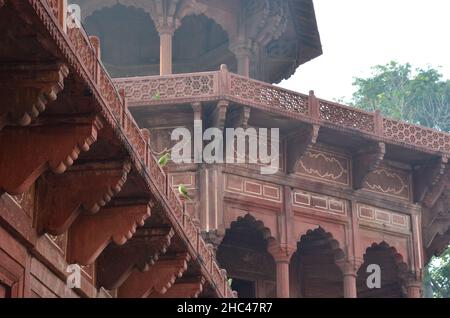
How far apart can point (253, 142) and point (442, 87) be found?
24564mm

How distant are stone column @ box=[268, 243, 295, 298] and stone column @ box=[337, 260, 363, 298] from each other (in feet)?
4.25

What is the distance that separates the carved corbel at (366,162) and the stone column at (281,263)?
205 cm

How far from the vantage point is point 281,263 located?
1945cm

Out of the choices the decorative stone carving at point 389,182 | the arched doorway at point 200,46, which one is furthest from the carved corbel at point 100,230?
the arched doorway at point 200,46

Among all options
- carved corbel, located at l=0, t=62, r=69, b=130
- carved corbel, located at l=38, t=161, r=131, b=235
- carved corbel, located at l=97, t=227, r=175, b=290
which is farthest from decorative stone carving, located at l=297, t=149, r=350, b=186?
carved corbel, located at l=0, t=62, r=69, b=130

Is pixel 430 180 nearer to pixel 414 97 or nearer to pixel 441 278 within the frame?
pixel 441 278

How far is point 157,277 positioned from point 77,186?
2938 mm

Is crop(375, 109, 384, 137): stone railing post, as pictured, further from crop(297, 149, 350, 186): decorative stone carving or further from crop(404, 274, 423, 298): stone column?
crop(404, 274, 423, 298): stone column

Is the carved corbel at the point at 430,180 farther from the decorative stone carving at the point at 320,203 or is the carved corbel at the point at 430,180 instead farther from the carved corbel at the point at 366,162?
the decorative stone carving at the point at 320,203

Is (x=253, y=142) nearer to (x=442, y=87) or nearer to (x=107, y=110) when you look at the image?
(x=107, y=110)

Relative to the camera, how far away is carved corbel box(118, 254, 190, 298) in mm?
12148

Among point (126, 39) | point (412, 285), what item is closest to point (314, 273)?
point (412, 285)

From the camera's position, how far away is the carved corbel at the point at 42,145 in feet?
27.6
